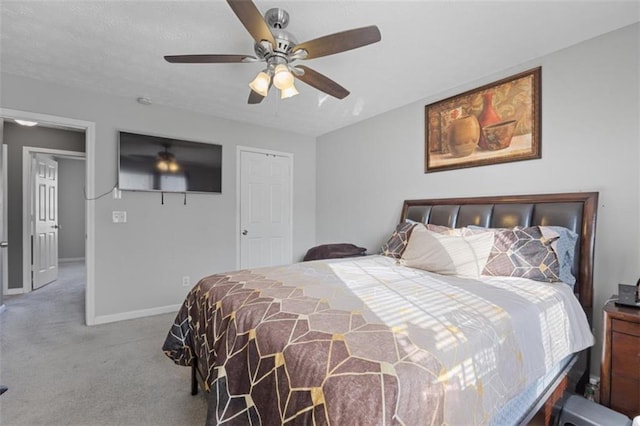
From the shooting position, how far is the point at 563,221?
6.84 feet

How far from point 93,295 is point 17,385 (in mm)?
1189

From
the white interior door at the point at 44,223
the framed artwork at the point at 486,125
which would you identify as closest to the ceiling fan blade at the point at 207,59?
the framed artwork at the point at 486,125

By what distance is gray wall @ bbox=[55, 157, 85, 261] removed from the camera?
22.7ft

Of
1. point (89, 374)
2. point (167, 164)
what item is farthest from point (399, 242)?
point (167, 164)

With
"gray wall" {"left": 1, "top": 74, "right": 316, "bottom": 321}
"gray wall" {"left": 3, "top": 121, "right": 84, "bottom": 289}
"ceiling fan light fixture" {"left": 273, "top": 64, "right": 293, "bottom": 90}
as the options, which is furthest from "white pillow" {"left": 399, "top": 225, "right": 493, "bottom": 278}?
"gray wall" {"left": 3, "top": 121, "right": 84, "bottom": 289}

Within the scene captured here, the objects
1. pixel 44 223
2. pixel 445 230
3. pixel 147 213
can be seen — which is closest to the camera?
pixel 445 230

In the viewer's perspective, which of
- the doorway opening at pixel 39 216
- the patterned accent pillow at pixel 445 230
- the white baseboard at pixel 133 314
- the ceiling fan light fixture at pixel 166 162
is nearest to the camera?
the patterned accent pillow at pixel 445 230

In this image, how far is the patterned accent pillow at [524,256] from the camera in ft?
6.10

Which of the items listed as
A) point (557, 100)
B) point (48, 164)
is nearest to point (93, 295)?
point (48, 164)

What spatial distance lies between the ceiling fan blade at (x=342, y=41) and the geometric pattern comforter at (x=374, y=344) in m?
1.37

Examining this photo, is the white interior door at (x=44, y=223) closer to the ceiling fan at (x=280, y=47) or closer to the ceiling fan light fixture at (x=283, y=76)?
the ceiling fan at (x=280, y=47)

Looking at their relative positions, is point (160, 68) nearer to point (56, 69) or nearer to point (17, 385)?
point (56, 69)

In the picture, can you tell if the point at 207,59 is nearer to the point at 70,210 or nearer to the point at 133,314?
the point at 133,314

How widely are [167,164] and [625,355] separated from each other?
424 cm
